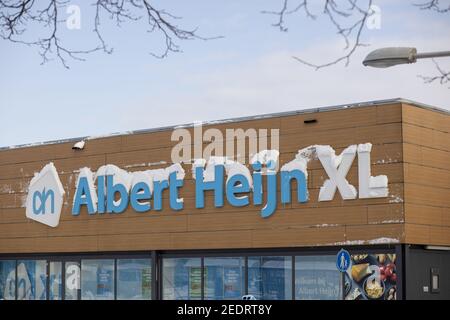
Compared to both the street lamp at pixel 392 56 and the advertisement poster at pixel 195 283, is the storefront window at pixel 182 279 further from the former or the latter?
the street lamp at pixel 392 56

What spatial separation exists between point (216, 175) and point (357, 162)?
13.9 feet

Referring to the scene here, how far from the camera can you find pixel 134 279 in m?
26.5

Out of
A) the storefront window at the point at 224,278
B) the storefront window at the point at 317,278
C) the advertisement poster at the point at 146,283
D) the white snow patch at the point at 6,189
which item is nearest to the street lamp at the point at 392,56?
the storefront window at the point at 317,278

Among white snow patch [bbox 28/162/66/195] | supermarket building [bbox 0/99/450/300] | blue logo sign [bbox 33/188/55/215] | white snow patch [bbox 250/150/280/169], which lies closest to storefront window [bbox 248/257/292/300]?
supermarket building [bbox 0/99/450/300]

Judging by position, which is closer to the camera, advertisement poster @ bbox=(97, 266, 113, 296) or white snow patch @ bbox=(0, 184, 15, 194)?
advertisement poster @ bbox=(97, 266, 113, 296)

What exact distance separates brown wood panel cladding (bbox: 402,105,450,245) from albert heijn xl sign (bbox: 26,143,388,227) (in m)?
0.76

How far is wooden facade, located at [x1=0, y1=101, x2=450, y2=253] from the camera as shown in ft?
70.9

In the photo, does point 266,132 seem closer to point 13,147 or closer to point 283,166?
point 283,166

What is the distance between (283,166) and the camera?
2352cm

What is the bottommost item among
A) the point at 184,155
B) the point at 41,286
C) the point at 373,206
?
the point at 41,286

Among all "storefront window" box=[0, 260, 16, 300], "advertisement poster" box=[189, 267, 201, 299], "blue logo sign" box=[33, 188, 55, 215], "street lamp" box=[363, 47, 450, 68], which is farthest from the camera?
"storefront window" box=[0, 260, 16, 300]

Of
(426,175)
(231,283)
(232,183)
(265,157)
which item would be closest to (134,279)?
(231,283)

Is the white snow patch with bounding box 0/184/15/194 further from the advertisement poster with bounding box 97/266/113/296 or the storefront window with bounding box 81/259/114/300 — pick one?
the advertisement poster with bounding box 97/266/113/296
